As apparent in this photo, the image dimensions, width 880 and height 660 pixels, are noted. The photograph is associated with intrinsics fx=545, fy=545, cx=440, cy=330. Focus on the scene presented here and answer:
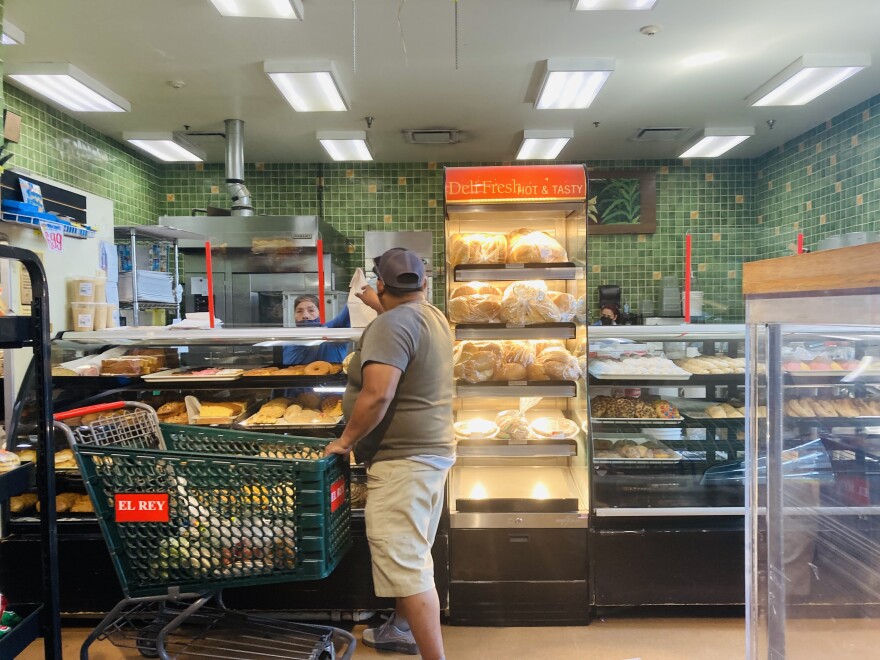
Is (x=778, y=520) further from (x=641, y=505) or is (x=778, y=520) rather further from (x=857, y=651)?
(x=641, y=505)

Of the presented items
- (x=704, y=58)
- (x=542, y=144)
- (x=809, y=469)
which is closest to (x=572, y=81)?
(x=704, y=58)

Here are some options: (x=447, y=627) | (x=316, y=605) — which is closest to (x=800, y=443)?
(x=447, y=627)

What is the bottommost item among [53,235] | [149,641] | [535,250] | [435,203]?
[149,641]

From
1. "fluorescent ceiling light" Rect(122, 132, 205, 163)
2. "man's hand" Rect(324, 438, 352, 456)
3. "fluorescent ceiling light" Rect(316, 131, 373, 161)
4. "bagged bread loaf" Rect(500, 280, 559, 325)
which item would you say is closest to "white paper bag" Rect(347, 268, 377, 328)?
"bagged bread loaf" Rect(500, 280, 559, 325)

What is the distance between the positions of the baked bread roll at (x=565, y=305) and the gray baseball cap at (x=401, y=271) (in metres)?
0.96

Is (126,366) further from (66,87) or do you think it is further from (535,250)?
(66,87)

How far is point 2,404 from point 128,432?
4.26 ft

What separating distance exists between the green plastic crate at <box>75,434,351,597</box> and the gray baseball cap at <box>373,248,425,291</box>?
29.6 inches

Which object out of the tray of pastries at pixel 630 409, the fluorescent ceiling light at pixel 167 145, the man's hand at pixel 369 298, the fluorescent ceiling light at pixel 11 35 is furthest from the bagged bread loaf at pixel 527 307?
the fluorescent ceiling light at pixel 167 145

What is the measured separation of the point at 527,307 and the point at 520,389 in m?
0.43

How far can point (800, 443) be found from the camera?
1091 mm

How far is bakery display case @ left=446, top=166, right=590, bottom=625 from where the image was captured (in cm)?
279

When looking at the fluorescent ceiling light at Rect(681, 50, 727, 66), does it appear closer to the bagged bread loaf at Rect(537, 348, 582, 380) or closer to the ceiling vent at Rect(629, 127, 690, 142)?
the ceiling vent at Rect(629, 127, 690, 142)

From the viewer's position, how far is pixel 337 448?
213 centimetres
